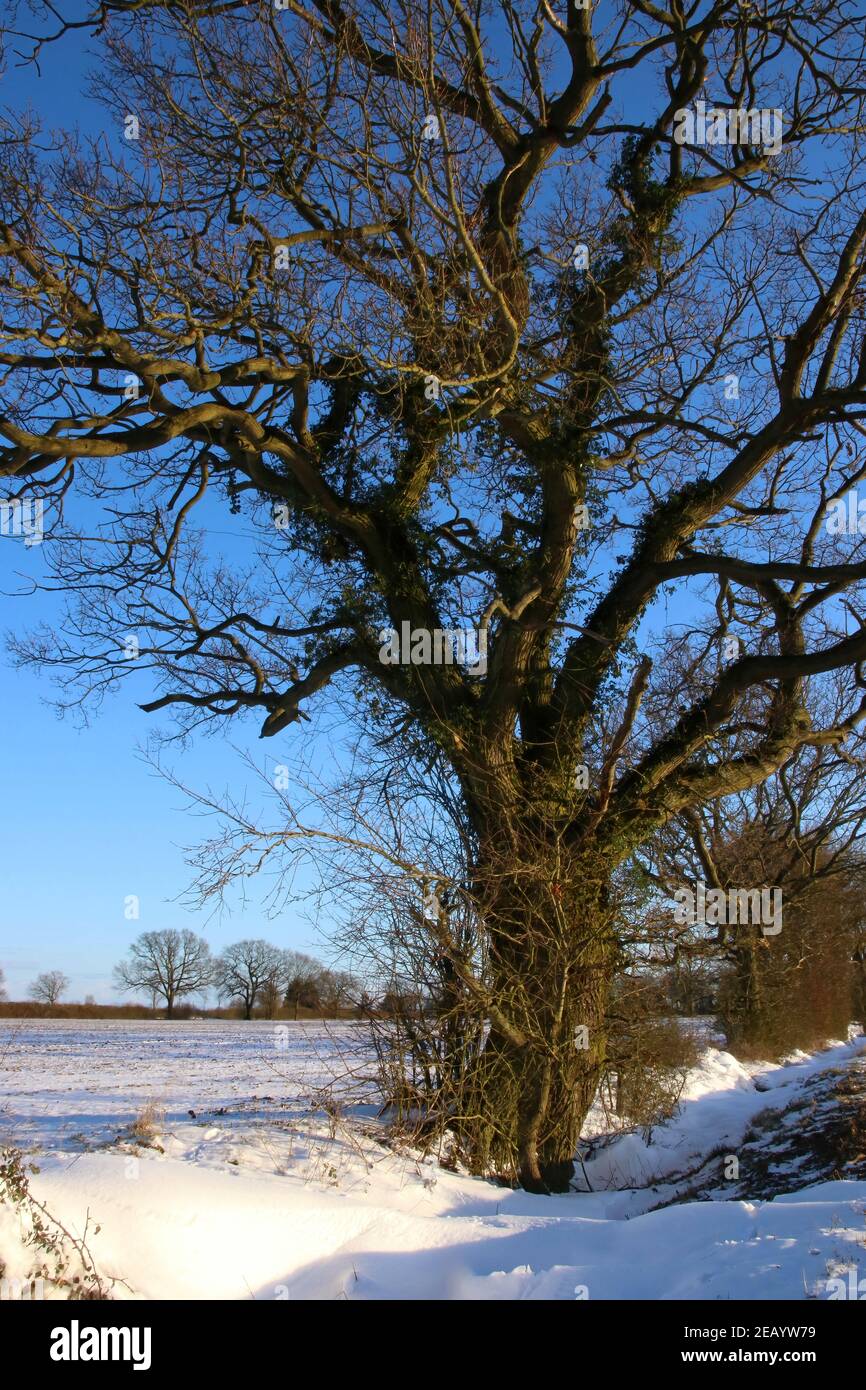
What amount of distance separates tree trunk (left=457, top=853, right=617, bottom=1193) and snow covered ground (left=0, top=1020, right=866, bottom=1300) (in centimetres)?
60

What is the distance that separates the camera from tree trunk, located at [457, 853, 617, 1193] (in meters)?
10.1

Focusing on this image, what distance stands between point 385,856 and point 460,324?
17.4 ft

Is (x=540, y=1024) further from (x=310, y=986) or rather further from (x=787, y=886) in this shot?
(x=787, y=886)

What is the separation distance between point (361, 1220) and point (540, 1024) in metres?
3.48

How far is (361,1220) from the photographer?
732 cm

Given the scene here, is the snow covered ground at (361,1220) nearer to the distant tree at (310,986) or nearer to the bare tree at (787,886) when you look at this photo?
the distant tree at (310,986)

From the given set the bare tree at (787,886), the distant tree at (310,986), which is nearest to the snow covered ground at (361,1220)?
the distant tree at (310,986)

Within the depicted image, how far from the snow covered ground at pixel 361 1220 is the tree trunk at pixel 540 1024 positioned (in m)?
0.60

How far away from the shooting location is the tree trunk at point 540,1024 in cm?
1009

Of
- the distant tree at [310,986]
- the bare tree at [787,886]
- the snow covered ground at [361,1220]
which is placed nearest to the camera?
the snow covered ground at [361,1220]

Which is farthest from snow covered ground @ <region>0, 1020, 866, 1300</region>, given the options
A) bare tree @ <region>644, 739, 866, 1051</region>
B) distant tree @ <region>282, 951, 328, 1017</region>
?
bare tree @ <region>644, 739, 866, 1051</region>

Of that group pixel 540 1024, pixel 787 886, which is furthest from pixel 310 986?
pixel 787 886
